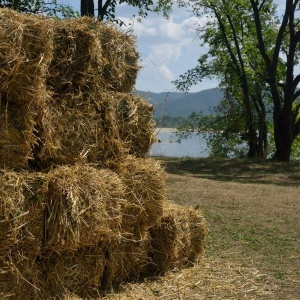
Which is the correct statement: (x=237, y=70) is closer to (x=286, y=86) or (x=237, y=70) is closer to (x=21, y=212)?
(x=286, y=86)

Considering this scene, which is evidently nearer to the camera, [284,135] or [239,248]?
[239,248]

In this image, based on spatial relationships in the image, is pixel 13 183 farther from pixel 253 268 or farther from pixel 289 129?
pixel 289 129

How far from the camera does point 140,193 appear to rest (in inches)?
245

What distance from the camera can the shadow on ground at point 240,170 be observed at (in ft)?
58.8

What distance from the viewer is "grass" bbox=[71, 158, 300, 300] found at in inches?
251

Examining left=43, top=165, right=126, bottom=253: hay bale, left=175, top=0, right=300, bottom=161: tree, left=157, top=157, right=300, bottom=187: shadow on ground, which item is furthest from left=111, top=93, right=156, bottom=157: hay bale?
left=175, top=0, right=300, bottom=161: tree

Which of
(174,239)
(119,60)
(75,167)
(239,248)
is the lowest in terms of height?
(239,248)

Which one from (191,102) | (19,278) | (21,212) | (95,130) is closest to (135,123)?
(95,130)

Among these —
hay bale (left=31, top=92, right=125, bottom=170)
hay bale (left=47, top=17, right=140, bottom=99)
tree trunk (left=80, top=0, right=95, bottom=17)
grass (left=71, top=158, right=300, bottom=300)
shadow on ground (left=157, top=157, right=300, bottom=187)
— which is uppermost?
tree trunk (left=80, top=0, right=95, bottom=17)

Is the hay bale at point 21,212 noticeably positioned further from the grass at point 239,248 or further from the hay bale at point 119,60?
the hay bale at point 119,60

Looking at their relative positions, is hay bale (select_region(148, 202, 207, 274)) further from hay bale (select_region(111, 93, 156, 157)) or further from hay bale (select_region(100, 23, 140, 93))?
hay bale (select_region(100, 23, 140, 93))

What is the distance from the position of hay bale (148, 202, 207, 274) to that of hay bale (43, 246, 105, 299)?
980 millimetres

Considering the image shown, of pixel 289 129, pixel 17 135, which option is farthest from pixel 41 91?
pixel 289 129

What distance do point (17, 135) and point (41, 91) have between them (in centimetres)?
45
